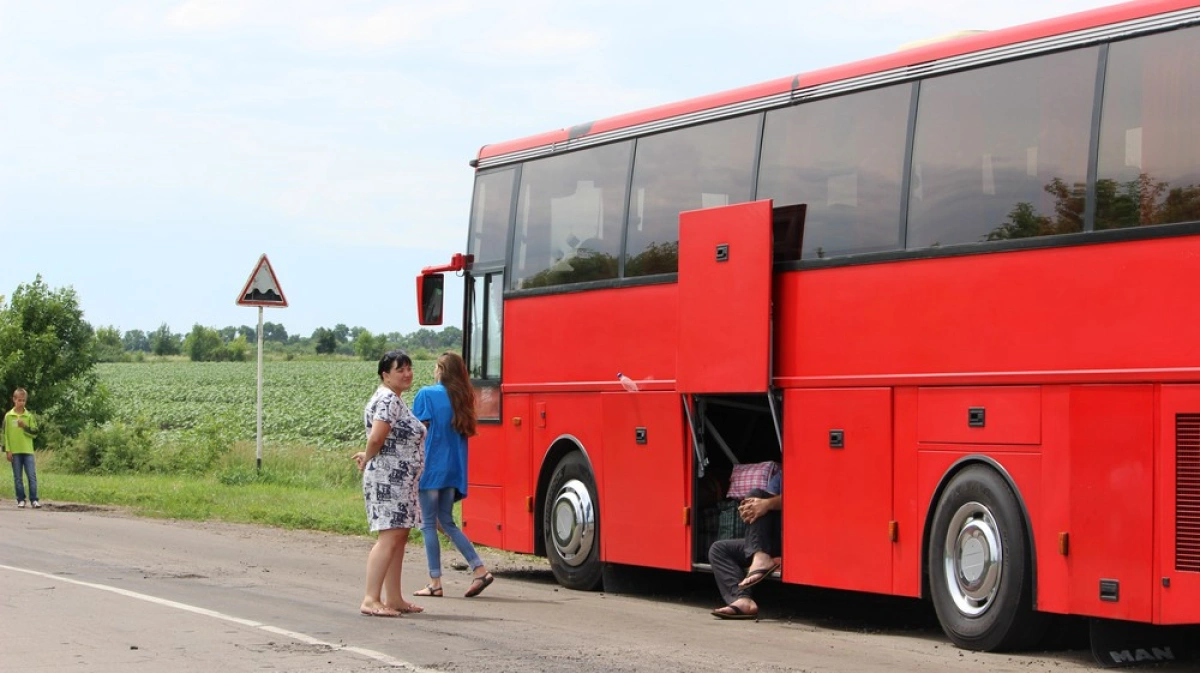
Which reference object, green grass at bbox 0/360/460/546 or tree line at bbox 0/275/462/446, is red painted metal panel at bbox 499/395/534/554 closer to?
green grass at bbox 0/360/460/546

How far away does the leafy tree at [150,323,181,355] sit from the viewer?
165 metres

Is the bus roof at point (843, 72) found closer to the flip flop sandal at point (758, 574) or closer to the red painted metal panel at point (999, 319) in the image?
the red painted metal panel at point (999, 319)

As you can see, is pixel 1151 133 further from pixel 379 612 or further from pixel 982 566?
pixel 379 612

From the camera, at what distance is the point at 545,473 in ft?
49.3

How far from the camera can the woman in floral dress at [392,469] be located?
37.9 feet

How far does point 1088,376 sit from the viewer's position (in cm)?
947

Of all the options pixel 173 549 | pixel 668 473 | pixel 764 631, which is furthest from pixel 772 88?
pixel 173 549

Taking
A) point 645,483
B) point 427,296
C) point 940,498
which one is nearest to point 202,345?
point 427,296

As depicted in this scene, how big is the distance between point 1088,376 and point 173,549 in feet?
33.4

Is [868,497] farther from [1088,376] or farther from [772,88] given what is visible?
[772,88]

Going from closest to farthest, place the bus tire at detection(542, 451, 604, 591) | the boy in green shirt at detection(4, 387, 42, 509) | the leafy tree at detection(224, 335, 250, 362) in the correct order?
the bus tire at detection(542, 451, 604, 591) < the boy in green shirt at detection(4, 387, 42, 509) < the leafy tree at detection(224, 335, 250, 362)

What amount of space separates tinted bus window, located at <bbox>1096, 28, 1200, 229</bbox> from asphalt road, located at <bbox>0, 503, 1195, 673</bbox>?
8.90 feet

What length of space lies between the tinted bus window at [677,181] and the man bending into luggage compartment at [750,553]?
2.12m

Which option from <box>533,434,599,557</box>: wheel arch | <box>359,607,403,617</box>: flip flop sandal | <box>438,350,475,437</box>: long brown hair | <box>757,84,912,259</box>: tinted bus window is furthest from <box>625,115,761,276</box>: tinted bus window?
<box>359,607,403,617</box>: flip flop sandal
